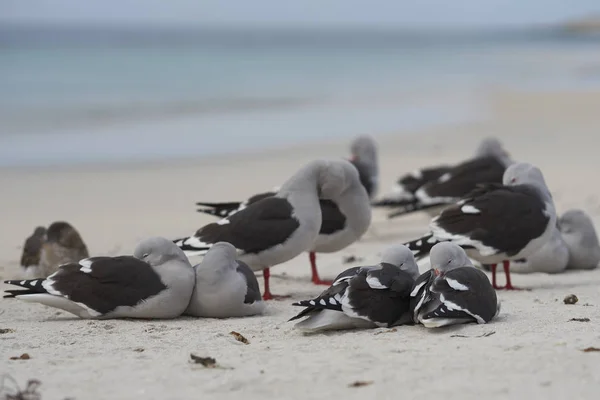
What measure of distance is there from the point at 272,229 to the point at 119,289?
1.57 m

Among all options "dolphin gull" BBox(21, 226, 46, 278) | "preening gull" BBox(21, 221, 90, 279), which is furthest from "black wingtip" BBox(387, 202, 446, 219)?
"dolphin gull" BBox(21, 226, 46, 278)

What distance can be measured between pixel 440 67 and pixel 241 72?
9.12m

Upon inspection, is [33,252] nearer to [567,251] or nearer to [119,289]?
[119,289]

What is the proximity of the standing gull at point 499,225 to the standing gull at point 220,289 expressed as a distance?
1653 mm

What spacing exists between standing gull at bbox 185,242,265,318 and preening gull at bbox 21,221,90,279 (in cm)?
217

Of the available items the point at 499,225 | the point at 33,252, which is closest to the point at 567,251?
the point at 499,225

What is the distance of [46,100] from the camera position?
1127 inches

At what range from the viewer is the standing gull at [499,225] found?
833 centimetres

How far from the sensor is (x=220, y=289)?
730cm

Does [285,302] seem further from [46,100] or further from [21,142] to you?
[46,100]

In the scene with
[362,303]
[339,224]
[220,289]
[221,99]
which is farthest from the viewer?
[221,99]

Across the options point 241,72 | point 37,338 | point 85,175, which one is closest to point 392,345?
point 37,338

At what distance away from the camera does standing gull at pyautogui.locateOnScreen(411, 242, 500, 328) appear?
20.5 feet

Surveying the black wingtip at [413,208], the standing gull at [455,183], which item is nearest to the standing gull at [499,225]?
the standing gull at [455,183]
